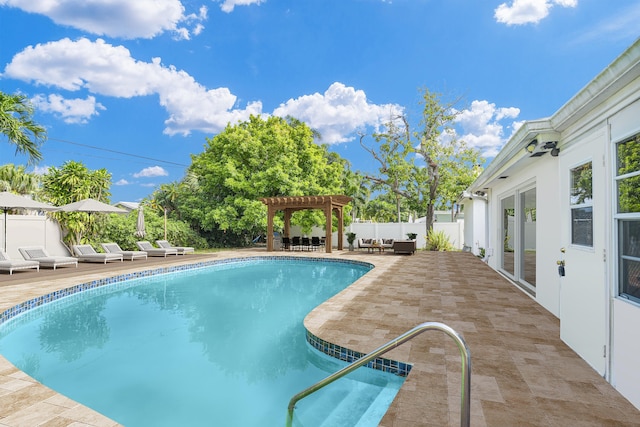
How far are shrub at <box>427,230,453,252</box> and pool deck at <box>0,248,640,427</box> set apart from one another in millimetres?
12246

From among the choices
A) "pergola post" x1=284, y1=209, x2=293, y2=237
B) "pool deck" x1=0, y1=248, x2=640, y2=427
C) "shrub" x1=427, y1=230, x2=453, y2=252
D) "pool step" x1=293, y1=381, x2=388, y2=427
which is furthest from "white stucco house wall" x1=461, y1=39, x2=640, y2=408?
"pergola post" x1=284, y1=209, x2=293, y2=237

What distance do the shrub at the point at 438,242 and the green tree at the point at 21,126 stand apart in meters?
18.3

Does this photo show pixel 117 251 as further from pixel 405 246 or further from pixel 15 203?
pixel 405 246

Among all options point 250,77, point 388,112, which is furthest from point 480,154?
point 250,77

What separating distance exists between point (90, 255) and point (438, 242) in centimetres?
1643

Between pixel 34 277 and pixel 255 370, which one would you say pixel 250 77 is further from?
pixel 255 370

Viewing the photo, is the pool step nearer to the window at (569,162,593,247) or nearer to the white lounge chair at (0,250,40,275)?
the window at (569,162,593,247)

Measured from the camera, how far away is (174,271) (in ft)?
42.2

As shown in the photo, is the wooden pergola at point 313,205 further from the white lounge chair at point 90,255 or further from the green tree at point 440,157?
the white lounge chair at point 90,255

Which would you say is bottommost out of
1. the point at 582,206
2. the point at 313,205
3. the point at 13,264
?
the point at 13,264

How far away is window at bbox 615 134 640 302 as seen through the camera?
3156 millimetres

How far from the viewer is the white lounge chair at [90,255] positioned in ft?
43.6

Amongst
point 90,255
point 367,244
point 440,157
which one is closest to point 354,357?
point 90,255

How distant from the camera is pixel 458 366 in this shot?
395cm
